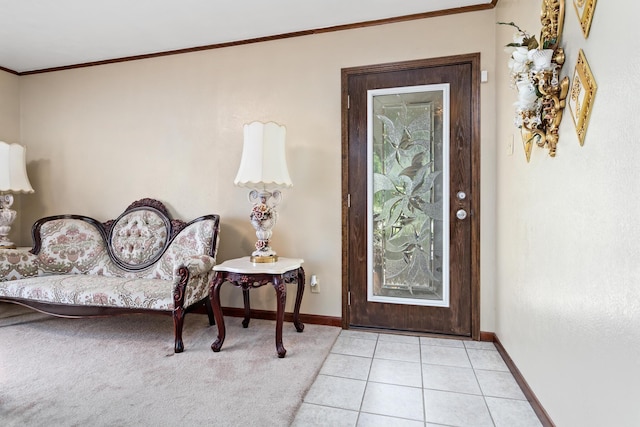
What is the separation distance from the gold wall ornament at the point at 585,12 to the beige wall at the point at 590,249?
4 centimetres

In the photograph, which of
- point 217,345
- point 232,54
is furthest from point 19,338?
point 232,54

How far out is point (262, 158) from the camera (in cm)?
237

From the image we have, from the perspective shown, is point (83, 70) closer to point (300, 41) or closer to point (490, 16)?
point (300, 41)

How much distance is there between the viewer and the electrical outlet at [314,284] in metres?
2.74

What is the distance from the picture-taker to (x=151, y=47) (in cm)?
304

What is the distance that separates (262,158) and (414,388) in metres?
1.72

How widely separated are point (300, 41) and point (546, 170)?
7.04 ft

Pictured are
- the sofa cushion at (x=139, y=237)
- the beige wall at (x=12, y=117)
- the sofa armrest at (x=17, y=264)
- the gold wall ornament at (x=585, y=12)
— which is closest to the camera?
the gold wall ornament at (x=585, y=12)

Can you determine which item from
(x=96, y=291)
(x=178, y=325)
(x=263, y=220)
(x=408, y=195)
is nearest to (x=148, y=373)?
(x=178, y=325)

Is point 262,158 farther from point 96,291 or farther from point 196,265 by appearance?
point 96,291

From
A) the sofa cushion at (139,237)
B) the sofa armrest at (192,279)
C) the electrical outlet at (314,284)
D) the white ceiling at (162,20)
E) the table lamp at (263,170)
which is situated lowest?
the electrical outlet at (314,284)

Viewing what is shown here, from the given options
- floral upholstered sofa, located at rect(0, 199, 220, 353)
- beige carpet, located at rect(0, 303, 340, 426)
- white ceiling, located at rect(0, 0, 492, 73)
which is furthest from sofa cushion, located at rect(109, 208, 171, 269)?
→ white ceiling, located at rect(0, 0, 492, 73)

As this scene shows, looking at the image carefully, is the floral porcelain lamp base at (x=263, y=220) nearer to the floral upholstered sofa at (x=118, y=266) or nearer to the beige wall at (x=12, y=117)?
the floral upholstered sofa at (x=118, y=266)

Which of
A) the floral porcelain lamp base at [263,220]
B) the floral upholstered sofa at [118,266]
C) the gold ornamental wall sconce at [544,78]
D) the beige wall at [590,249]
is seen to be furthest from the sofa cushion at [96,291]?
the gold ornamental wall sconce at [544,78]
